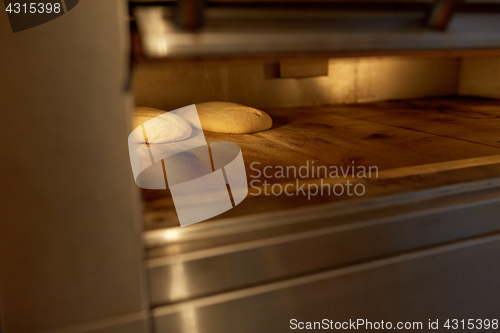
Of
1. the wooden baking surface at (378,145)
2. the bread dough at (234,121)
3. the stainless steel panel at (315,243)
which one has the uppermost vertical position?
the bread dough at (234,121)

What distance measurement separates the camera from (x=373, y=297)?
911 mm

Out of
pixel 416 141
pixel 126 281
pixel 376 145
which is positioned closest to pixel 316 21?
pixel 126 281

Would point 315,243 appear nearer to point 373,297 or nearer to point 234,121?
point 373,297

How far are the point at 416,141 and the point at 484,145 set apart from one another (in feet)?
0.77

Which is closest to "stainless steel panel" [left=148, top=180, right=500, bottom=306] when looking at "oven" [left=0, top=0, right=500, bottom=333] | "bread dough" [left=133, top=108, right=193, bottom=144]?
"oven" [left=0, top=0, right=500, bottom=333]

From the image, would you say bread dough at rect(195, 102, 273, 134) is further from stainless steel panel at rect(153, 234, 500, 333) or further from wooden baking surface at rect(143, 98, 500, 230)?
stainless steel panel at rect(153, 234, 500, 333)

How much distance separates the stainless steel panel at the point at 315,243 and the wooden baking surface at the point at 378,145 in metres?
0.05

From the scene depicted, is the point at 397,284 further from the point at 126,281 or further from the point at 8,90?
the point at 8,90

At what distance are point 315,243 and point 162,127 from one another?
959 mm

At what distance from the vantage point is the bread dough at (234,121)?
178 centimetres

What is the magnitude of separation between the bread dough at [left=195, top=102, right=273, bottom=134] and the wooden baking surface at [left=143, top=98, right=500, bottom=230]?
0.15 feet

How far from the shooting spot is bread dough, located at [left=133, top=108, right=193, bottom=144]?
1.55 m

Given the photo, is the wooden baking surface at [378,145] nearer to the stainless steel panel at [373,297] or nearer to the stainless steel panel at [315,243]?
the stainless steel panel at [315,243]

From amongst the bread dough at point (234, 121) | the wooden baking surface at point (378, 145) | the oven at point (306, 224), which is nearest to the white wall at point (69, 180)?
the oven at point (306, 224)
